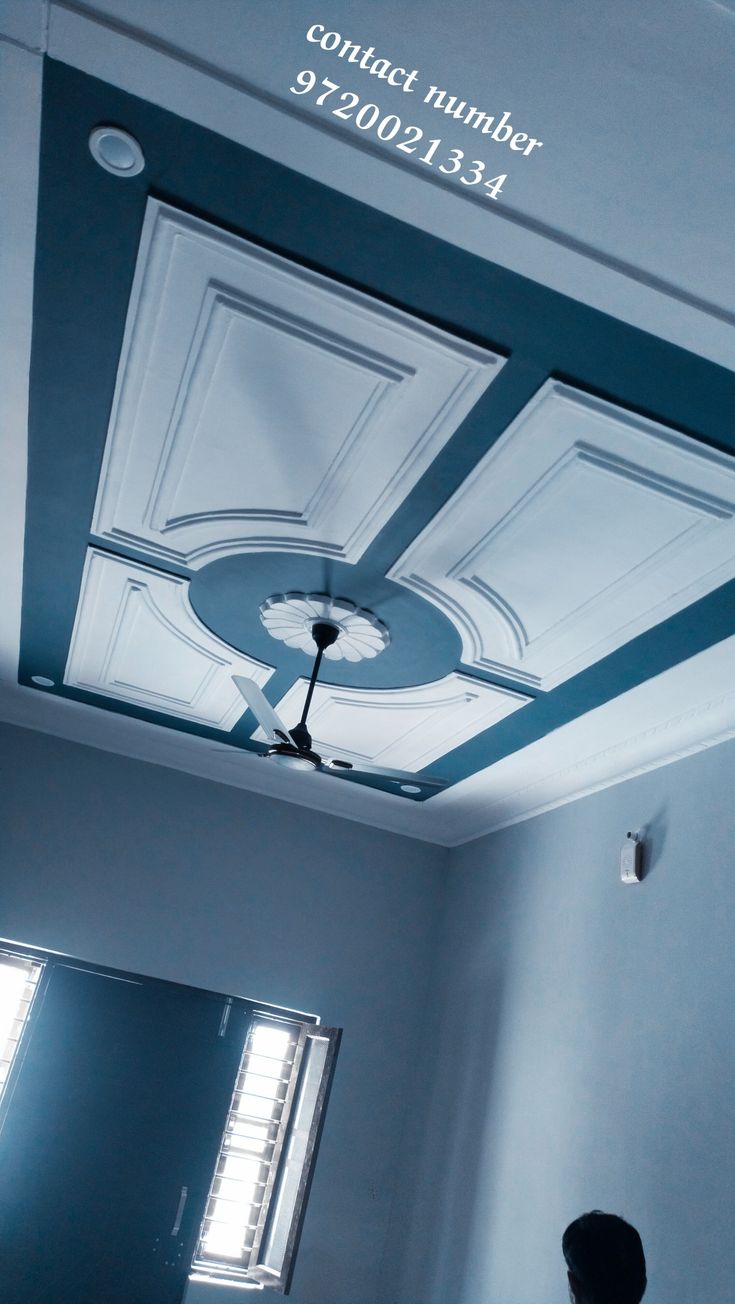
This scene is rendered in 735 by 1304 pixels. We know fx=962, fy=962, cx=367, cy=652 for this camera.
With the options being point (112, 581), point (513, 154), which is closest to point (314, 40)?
point (513, 154)

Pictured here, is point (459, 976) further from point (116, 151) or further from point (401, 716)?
point (116, 151)

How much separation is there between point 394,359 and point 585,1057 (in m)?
3.08

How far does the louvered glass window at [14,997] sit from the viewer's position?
502 centimetres

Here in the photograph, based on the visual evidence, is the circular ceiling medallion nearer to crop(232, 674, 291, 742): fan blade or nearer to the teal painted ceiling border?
crop(232, 674, 291, 742): fan blade

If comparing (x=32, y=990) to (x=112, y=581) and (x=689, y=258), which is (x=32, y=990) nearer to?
(x=112, y=581)

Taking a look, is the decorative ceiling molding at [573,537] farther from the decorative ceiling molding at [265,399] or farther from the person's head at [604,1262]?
the person's head at [604,1262]

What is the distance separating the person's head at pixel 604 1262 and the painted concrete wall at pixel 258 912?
332cm

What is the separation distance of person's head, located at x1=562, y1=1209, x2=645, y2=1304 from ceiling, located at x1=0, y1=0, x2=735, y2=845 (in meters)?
1.80

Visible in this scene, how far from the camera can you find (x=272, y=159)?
6.59 ft

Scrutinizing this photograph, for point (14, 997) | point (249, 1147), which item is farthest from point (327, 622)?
point (249, 1147)

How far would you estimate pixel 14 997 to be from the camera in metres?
5.11

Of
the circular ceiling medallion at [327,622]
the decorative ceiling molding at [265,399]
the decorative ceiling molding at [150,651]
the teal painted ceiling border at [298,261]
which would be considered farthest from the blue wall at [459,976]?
the decorative ceiling molding at [265,399]

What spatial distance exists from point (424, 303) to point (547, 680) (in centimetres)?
192

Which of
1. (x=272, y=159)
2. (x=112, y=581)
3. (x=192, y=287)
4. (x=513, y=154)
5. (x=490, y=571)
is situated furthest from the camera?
(x=112, y=581)
